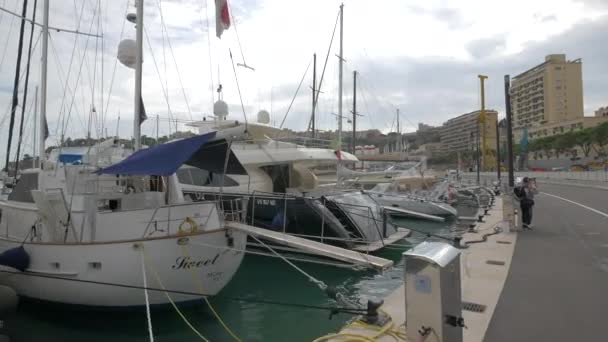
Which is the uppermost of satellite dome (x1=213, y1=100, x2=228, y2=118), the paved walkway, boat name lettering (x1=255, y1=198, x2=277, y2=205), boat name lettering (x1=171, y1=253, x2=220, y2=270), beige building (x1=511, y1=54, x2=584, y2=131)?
beige building (x1=511, y1=54, x2=584, y2=131)

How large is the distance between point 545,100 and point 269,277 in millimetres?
124385

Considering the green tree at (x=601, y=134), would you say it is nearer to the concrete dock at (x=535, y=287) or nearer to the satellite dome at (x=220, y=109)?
the concrete dock at (x=535, y=287)

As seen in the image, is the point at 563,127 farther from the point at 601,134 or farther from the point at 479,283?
the point at 479,283

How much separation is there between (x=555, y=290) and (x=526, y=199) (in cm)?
667

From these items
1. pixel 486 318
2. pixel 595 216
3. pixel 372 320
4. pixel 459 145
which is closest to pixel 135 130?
pixel 372 320

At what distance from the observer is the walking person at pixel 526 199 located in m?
12.6

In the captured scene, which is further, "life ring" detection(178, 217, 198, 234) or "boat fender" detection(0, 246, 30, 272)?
"boat fender" detection(0, 246, 30, 272)

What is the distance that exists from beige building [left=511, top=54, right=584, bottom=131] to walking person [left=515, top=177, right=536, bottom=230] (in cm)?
10969

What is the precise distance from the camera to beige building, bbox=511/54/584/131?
367ft

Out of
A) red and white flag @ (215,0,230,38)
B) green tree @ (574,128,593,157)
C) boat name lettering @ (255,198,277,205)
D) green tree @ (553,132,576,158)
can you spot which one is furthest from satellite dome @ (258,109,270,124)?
green tree @ (553,132,576,158)

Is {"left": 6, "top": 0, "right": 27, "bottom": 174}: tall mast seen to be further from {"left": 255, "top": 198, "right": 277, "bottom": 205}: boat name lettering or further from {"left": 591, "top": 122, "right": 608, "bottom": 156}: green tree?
{"left": 591, "top": 122, "right": 608, "bottom": 156}: green tree

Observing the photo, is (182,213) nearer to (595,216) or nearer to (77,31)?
(77,31)

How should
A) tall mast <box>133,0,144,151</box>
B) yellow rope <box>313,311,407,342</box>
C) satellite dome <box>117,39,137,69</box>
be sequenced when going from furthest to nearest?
satellite dome <box>117,39,137,69</box>, tall mast <box>133,0,144,151</box>, yellow rope <box>313,311,407,342</box>

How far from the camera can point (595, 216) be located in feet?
50.6
